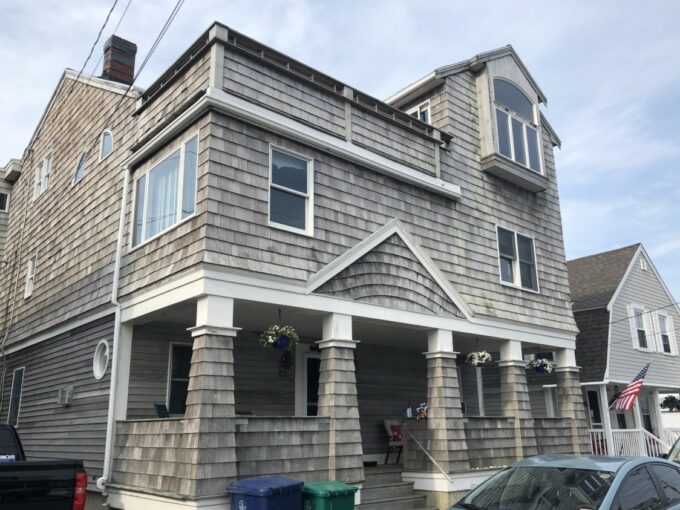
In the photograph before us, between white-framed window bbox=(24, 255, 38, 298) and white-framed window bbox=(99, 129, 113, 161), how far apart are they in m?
4.04

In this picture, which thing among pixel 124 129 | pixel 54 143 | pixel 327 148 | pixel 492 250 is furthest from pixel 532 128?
pixel 54 143

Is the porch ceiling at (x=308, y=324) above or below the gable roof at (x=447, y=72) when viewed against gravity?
below

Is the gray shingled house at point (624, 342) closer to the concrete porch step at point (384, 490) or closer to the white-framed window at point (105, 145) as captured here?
the concrete porch step at point (384, 490)

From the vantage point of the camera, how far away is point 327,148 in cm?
1047

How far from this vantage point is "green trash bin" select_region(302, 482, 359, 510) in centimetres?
795

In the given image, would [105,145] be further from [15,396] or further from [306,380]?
[15,396]

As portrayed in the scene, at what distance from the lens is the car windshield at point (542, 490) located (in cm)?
532

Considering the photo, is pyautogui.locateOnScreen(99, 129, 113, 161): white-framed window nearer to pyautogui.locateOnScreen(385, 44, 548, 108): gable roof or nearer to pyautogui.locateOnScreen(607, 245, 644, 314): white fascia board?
pyautogui.locateOnScreen(385, 44, 548, 108): gable roof

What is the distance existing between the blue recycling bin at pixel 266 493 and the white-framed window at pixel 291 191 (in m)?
3.64

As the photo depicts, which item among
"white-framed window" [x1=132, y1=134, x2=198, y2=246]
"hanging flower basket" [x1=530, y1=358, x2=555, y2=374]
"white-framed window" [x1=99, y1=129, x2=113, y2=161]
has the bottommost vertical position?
"hanging flower basket" [x1=530, y1=358, x2=555, y2=374]

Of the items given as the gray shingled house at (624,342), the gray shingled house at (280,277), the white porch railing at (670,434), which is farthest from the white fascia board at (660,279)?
the gray shingled house at (280,277)

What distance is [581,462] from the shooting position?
5.84m

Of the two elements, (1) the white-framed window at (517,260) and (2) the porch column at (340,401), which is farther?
(1) the white-framed window at (517,260)

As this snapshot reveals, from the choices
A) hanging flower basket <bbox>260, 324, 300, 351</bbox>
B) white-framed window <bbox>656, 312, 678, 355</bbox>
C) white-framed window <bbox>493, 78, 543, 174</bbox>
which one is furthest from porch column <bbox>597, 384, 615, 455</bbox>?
hanging flower basket <bbox>260, 324, 300, 351</bbox>
